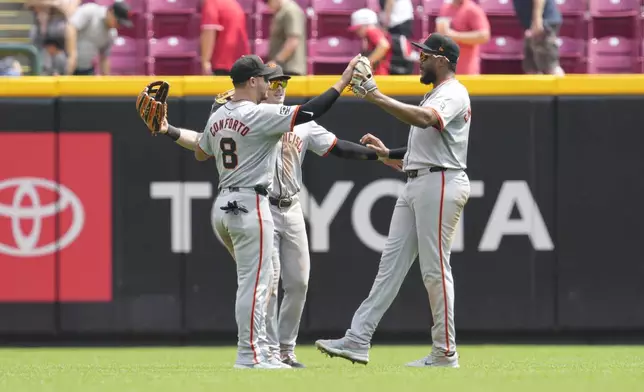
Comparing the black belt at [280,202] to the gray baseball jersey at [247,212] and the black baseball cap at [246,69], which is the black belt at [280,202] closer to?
the gray baseball jersey at [247,212]

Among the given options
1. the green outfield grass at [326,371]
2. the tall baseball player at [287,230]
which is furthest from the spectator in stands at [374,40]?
the tall baseball player at [287,230]

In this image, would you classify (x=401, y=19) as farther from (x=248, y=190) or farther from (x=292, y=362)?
(x=248, y=190)

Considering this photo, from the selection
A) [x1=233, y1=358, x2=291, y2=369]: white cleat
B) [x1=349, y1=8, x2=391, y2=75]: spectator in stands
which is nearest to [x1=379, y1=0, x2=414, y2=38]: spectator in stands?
[x1=349, y1=8, x2=391, y2=75]: spectator in stands

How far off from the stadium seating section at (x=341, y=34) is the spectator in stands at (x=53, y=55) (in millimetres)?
1219

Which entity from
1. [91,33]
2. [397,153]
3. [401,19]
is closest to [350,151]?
[397,153]

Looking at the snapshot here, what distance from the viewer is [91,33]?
11812mm

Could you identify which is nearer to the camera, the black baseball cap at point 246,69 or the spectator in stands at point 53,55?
the black baseball cap at point 246,69

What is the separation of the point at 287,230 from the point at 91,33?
4.48 m

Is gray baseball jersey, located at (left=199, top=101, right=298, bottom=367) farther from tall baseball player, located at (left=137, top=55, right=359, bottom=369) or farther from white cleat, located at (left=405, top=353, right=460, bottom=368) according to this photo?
white cleat, located at (left=405, top=353, right=460, bottom=368)

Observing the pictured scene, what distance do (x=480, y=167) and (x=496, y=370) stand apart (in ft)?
8.08

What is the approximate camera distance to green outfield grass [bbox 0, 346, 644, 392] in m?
6.39

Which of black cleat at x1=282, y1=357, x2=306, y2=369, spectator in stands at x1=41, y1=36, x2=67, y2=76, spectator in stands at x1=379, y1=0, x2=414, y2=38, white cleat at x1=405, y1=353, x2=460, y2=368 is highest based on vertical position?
spectator in stands at x1=379, y1=0, x2=414, y2=38

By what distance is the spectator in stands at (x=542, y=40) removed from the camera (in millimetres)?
11688

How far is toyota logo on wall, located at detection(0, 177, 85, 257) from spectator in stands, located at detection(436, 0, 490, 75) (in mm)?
3363
